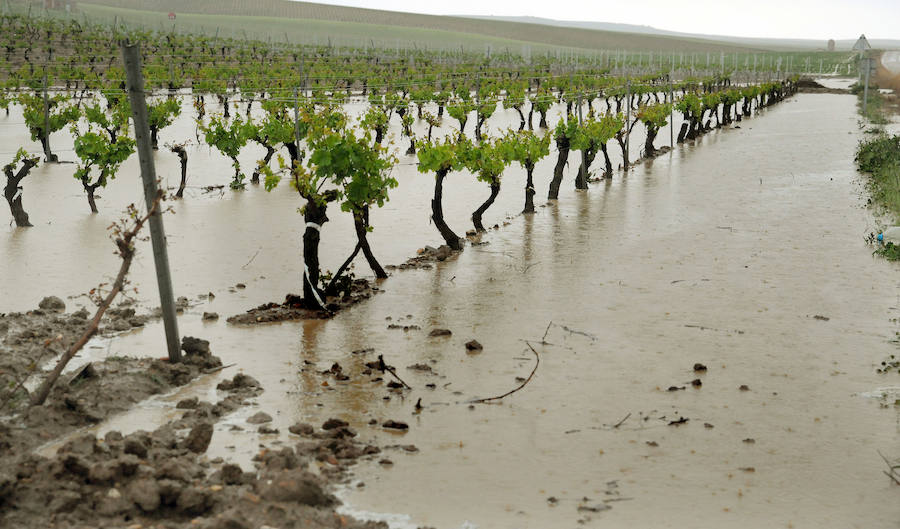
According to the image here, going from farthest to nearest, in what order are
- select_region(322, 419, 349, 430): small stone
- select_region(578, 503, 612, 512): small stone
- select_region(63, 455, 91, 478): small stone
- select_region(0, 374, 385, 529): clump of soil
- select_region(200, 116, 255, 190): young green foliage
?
select_region(200, 116, 255, 190): young green foliage, select_region(322, 419, 349, 430): small stone, select_region(578, 503, 612, 512): small stone, select_region(63, 455, 91, 478): small stone, select_region(0, 374, 385, 529): clump of soil

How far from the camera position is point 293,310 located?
39.9 feet

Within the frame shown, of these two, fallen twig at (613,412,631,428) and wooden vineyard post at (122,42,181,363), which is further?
wooden vineyard post at (122,42,181,363)

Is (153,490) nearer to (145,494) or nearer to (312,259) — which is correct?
(145,494)

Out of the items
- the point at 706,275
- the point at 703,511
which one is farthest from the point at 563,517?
the point at 706,275

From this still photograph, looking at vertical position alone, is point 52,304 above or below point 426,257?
above

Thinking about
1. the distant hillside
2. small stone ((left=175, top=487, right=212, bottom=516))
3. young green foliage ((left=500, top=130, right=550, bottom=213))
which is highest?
the distant hillside

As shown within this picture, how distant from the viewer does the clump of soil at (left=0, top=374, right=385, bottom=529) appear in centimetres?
604

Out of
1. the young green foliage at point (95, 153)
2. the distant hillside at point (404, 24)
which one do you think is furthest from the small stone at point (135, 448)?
the distant hillside at point (404, 24)

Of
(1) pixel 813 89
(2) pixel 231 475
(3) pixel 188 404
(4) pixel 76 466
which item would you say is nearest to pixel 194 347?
(3) pixel 188 404

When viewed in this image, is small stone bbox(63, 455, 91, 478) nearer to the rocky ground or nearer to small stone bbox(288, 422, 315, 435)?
the rocky ground

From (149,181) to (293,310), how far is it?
10.1 ft

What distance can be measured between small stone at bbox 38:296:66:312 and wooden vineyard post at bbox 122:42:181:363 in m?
2.69

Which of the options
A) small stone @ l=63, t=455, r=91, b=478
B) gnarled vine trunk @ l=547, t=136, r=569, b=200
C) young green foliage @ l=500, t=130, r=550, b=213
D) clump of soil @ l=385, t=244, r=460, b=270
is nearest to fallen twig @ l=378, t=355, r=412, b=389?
small stone @ l=63, t=455, r=91, b=478

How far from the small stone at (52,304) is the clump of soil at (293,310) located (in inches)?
79.8
